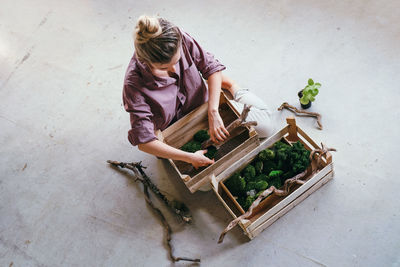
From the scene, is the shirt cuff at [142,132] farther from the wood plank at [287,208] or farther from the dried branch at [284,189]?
the wood plank at [287,208]

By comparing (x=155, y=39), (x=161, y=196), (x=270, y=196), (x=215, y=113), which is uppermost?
(x=155, y=39)

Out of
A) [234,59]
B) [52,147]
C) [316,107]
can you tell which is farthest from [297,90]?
[52,147]

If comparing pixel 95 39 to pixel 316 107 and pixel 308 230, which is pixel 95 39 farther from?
pixel 308 230

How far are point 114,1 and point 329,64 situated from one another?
1712mm

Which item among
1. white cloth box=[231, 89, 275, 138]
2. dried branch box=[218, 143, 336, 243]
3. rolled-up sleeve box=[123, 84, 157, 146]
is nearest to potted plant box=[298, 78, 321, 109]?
white cloth box=[231, 89, 275, 138]

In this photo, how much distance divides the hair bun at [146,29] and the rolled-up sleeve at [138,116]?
1.01 feet

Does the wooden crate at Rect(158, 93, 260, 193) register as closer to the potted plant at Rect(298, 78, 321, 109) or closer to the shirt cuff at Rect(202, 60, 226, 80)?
the shirt cuff at Rect(202, 60, 226, 80)

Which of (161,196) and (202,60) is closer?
(202,60)

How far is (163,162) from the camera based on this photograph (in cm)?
223

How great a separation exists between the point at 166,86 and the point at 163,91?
27mm

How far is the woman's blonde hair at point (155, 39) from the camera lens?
4.20 ft

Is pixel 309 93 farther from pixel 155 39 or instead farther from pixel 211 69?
pixel 155 39

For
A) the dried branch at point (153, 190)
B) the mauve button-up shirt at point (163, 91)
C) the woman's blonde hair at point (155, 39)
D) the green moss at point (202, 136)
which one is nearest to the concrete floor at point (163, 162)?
the dried branch at point (153, 190)

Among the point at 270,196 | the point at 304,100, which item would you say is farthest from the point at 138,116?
the point at 304,100
